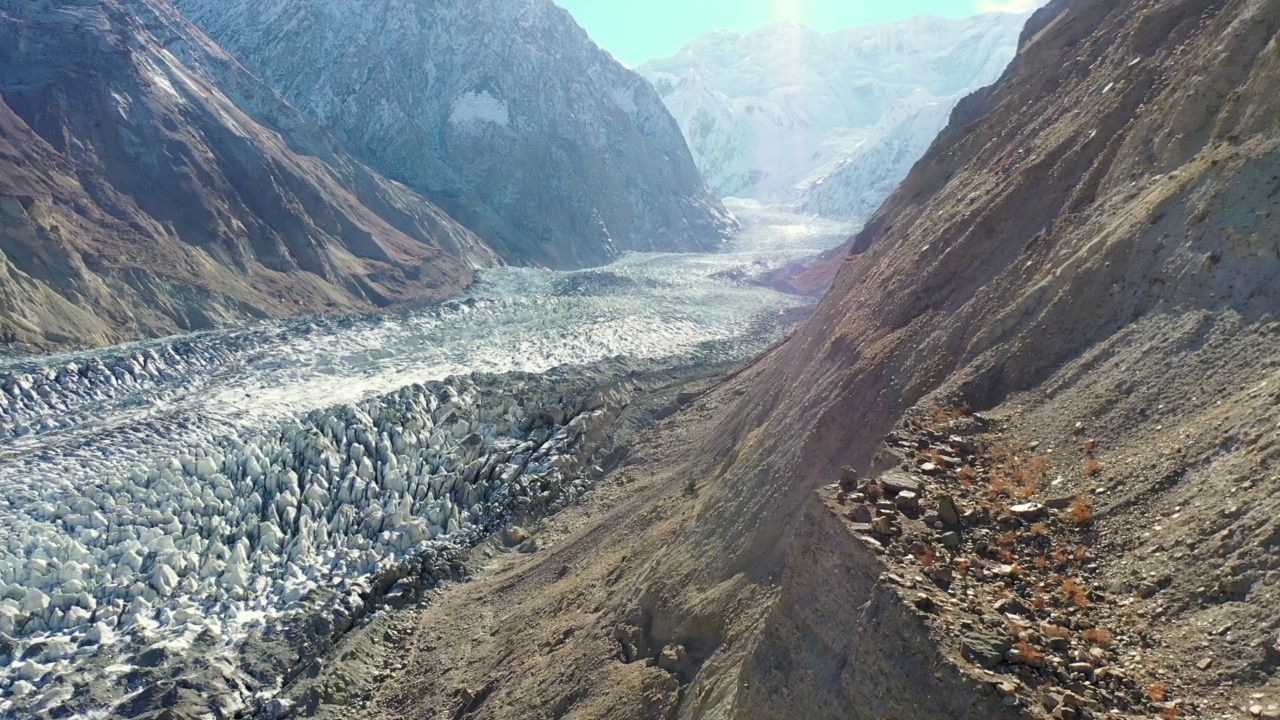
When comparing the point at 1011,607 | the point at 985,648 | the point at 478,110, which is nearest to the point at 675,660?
the point at 1011,607

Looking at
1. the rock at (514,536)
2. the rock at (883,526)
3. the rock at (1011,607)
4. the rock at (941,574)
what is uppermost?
the rock at (883,526)

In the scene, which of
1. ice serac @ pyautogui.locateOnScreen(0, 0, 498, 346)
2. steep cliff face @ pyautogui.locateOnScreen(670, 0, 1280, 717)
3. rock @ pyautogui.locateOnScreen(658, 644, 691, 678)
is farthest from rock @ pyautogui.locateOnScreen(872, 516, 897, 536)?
ice serac @ pyautogui.locateOnScreen(0, 0, 498, 346)

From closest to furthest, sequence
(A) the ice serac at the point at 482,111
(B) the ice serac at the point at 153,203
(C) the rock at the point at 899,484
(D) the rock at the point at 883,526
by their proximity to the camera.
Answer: (D) the rock at the point at 883,526, (C) the rock at the point at 899,484, (B) the ice serac at the point at 153,203, (A) the ice serac at the point at 482,111

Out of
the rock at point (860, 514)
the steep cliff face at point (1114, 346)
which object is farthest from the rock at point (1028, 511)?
the rock at point (860, 514)

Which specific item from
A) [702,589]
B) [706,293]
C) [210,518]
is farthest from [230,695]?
[706,293]

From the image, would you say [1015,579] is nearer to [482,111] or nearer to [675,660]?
[675,660]

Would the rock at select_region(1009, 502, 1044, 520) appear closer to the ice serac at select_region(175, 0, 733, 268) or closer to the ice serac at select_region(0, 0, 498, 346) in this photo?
the ice serac at select_region(0, 0, 498, 346)

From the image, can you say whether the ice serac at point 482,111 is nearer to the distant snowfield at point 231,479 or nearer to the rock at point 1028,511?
the distant snowfield at point 231,479
